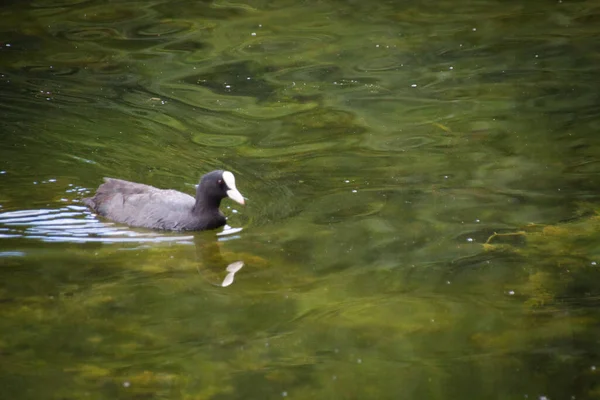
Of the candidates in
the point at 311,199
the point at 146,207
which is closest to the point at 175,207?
the point at 146,207

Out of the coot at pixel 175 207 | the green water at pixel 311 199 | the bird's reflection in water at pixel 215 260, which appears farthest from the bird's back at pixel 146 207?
the bird's reflection in water at pixel 215 260

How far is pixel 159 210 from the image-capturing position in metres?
7.96

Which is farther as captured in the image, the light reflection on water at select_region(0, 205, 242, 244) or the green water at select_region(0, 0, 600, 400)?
the light reflection on water at select_region(0, 205, 242, 244)

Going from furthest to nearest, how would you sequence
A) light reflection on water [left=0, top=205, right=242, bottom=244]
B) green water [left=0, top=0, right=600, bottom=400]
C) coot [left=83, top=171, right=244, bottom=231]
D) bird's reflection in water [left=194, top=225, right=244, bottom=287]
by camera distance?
coot [left=83, top=171, right=244, bottom=231], light reflection on water [left=0, top=205, right=242, bottom=244], bird's reflection in water [left=194, top=225, right=244, bottom=287], green water [left=0, top=0, right=600, bottom=400]

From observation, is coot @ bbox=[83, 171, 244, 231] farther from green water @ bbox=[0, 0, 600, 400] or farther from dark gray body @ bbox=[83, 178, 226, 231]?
green water @ bbox=[0, 0, 600, 400]

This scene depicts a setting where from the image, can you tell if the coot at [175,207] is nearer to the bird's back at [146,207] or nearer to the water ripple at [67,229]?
the bird's back at [146,207]

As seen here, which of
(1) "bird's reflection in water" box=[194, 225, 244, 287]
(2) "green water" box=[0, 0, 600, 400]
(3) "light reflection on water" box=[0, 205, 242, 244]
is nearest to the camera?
(2) "green water" box=[0, 0, 600, 400]

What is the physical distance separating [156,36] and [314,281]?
8.02 m

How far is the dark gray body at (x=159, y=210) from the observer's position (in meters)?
7.94

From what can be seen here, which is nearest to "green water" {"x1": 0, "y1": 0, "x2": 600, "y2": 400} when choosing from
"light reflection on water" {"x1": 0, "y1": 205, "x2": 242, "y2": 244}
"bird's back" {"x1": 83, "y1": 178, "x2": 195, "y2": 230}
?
"light reflection on water" {"x1": 0, "y1": 205, "x2": 242, "y2": 244}

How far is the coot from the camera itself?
793 cm

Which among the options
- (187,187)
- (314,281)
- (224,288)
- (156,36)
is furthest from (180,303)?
(156,36)

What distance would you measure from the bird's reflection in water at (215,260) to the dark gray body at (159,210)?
14 centimetres

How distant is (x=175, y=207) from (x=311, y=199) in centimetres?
126
